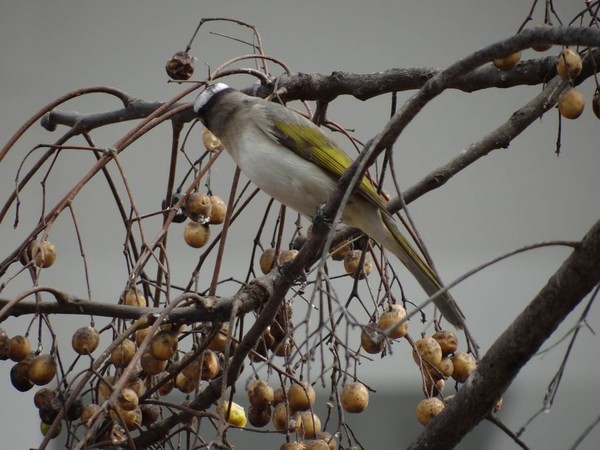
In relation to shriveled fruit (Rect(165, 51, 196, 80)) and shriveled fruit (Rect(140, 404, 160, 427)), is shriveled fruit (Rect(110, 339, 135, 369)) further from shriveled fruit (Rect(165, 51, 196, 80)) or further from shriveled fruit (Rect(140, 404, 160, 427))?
shriveled fruit (Rect(165, 51, 196, 80))

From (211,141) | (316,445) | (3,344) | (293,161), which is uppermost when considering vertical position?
(211,141)

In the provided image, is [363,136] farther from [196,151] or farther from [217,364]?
[217,364]

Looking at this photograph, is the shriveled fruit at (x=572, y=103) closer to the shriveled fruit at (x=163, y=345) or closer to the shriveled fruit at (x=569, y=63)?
the shriveled fruit at (x=569, y=63)

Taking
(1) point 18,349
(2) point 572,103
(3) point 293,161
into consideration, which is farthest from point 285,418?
(2) point 572,103

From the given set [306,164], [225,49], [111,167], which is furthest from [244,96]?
[111,167]

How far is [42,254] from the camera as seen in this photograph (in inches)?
73.4

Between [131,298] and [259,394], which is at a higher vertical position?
[131,298]

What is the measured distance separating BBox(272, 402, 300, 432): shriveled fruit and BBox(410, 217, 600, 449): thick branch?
35 cm

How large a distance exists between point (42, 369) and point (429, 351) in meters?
0.73

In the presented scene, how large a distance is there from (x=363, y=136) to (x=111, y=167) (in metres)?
1.09

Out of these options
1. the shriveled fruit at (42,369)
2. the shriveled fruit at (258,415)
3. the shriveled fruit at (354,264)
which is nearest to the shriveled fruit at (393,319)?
the shriveled fruit at (354,264)

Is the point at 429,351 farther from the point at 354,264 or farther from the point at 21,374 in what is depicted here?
the point at 21,374

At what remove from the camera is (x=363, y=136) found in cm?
408

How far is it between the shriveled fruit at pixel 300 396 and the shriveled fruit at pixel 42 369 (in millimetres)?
444
